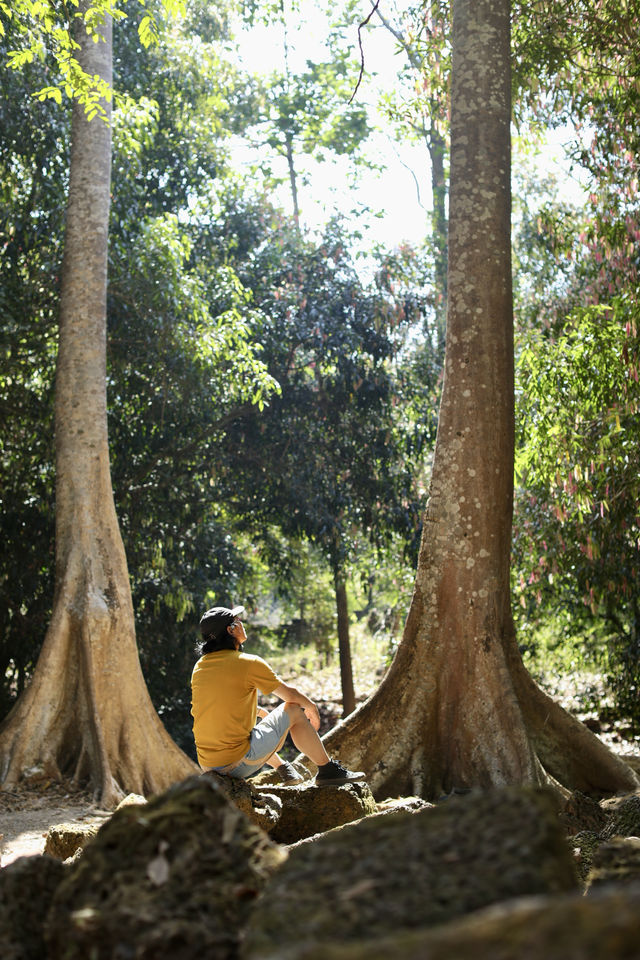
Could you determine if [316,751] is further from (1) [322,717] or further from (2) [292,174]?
(2) [292,174]

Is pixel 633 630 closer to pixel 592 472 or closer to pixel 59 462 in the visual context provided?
pixel 592 472

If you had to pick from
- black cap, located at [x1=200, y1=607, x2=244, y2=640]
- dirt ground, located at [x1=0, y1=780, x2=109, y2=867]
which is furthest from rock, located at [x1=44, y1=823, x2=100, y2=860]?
dirt ground, located at [x1=0, y1=780, x2=109, y2=867]

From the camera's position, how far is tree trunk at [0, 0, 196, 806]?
8.16 metres

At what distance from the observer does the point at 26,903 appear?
7.13 ft

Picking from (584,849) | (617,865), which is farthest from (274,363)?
(617,865)

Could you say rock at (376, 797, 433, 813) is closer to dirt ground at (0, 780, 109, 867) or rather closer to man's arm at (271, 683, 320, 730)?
man's arm at (271, 683, 320, 730)

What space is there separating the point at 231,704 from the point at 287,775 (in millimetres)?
1433

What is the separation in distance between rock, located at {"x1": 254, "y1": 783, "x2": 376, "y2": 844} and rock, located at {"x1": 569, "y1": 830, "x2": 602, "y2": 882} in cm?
122

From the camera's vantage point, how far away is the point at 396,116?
1050 cm

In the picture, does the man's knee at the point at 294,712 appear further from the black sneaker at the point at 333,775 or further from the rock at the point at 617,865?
the rock at the point at 617,865

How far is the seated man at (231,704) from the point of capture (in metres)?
5.41

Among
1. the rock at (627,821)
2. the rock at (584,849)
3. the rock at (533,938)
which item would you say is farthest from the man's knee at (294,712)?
the rock at (533,938)

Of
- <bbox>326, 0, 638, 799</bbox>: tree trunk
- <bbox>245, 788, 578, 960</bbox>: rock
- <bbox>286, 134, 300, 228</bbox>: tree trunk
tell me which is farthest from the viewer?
<bbox>286, 134, 300, 228</bbox>: tree trunk

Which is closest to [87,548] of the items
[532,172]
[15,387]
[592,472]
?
[15,387]
